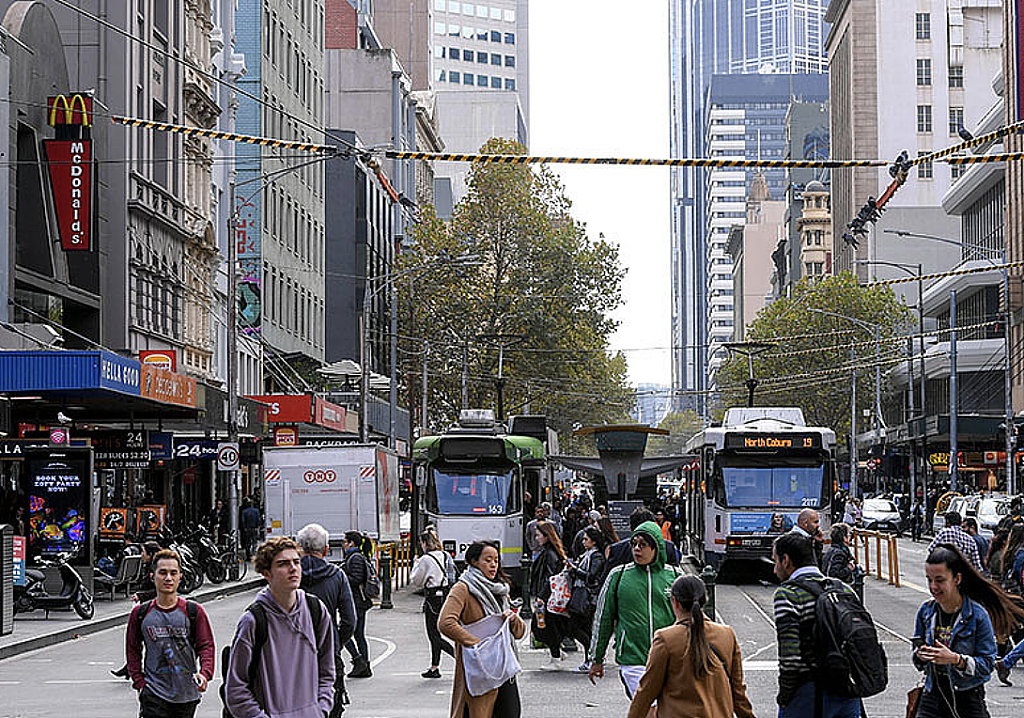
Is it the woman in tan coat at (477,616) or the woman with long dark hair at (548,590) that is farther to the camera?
the woman with long dark hair at (548,590)

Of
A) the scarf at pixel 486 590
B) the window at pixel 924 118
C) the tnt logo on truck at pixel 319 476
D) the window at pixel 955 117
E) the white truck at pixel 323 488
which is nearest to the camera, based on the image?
the scarf at pixel 486 590

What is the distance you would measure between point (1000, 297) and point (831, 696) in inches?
2860

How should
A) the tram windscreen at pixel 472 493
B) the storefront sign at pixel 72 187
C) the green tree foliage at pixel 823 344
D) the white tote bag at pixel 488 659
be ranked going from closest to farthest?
1. the white tote bag at pixel 488 659
2. the tram windscreen at pixel 472 493
3. the storefront sign at pixel 72 187
4. the green tree foliage at pixel 823 344

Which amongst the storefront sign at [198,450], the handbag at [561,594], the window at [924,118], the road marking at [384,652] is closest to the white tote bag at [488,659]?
the handbag at [561,594]

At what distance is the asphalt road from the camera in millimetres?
15633

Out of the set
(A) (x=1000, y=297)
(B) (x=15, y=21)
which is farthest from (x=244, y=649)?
(A) (x=1000, y=297)

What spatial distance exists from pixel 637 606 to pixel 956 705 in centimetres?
296

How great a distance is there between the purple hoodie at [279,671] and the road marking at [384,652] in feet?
37.1

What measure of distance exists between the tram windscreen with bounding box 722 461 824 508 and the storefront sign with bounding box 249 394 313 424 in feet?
58.1

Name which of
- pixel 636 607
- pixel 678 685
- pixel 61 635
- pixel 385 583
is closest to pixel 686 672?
pixel 678 685

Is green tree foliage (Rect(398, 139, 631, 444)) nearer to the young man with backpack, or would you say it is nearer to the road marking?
the road marking

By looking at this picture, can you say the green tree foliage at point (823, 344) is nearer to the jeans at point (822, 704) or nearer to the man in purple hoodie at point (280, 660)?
the jeans at point (822, 704)

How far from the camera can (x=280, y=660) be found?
8547 millimetres

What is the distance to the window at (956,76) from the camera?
A: 395ft
